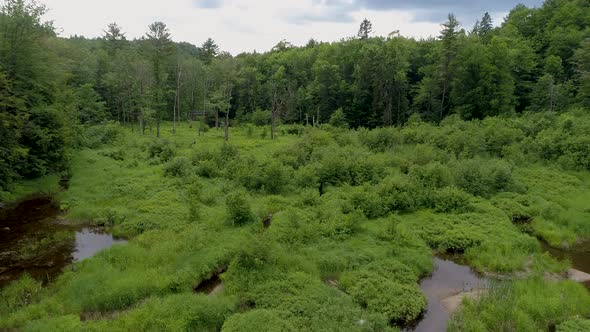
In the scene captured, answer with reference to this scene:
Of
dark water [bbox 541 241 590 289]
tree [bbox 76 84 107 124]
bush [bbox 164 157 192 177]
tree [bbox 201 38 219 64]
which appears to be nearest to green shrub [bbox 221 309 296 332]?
dark water [bbox 541 241 590 289]

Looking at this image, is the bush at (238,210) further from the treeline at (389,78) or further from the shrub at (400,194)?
the treeline at (389,78)

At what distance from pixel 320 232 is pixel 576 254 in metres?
13.6

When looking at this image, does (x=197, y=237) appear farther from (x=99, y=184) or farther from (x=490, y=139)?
(x=490, y=139)

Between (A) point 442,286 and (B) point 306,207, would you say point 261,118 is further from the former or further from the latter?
(A) point 442,286

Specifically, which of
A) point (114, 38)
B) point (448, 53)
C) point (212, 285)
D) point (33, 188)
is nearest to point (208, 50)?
point (114, 38)

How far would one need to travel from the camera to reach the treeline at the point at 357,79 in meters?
47.8

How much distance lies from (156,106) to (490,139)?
128 feet

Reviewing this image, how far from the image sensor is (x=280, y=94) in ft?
224

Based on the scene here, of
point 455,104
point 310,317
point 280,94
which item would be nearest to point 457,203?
point 310,317

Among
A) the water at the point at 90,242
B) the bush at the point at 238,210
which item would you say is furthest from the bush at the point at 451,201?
the water at the point at 90,242

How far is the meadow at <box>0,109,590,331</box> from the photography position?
1431cm

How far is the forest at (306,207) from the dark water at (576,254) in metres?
0.13

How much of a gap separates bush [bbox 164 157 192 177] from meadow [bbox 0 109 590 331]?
0.10m

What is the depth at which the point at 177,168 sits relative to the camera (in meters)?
31.1
